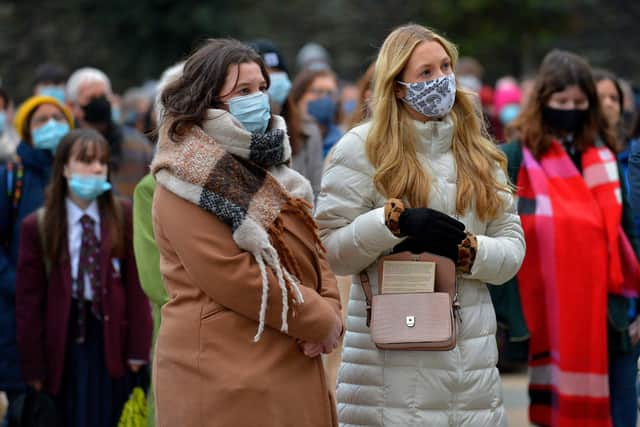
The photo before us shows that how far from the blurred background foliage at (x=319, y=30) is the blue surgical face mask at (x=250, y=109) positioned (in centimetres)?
1498

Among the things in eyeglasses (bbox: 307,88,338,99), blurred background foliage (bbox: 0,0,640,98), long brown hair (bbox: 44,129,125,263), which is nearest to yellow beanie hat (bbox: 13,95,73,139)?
long brown hair (bbox: 44,129,125,263)

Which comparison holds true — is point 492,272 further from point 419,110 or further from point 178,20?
point 178,20

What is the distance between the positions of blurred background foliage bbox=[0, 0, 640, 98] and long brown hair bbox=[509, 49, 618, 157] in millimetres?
13263

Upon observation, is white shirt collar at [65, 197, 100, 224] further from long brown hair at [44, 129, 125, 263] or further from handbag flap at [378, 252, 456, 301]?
handbag flap at [378, 252, 456, 301]

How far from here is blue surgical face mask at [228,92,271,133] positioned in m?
4.17

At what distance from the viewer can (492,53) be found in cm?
2273

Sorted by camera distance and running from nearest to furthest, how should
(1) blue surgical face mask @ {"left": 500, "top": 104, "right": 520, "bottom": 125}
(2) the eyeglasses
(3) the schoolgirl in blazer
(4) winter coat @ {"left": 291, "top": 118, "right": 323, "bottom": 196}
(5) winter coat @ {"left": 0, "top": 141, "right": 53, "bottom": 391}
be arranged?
(3) the schoolgirl in blazer, (5) winter coat @ {"left": 0, "top": 141, "right": 53, "bottom": 391}, (4) winter coat @ {"left": 291, "top": 118, "right": 323, "bottom": 196}, (2) the eyeglasses, (1) blue surgical face mask @ {"left": 500, "top": 104, "right": 520, "bottom": 125}

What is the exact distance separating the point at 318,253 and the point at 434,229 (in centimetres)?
43

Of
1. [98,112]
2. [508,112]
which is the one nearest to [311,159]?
[98,112]

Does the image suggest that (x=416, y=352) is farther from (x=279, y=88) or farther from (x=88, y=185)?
(x=279, y=88)

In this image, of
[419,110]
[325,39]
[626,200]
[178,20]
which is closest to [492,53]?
[325,39]

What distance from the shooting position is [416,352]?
14.8ft

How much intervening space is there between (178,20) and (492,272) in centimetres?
1485

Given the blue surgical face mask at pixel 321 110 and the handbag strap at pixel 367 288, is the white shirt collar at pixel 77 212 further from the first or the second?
the blue surgical face mask at pixel 321 110
